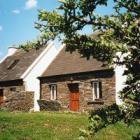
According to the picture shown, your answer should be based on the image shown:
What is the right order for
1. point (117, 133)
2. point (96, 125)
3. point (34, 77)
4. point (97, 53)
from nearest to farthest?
point (96, 125), point (97, 53), point (117, 133), point (34, 77)

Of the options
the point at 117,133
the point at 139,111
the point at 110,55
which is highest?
the point at 110,55

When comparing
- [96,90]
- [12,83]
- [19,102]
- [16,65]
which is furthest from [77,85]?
[16,65]

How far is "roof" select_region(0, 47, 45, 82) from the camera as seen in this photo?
39156mm

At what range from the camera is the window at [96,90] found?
31744 mm

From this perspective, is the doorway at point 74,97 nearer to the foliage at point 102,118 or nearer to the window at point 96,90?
the window at point 96,90

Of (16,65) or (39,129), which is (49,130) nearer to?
(39,129)

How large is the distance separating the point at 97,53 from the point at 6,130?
11.4 metres

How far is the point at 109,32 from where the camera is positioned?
4965 millimetres

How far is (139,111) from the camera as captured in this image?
5.11 metres

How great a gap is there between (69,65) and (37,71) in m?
4.47

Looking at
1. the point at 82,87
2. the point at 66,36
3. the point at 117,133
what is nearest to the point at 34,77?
the point at 82,87

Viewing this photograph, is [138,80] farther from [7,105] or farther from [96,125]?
[7,105]

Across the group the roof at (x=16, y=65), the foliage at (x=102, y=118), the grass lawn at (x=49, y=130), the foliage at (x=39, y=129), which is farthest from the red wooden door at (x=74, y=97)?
the foliage at (x=102, y=118)

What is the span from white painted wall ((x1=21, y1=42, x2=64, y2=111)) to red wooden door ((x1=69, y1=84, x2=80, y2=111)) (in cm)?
403
